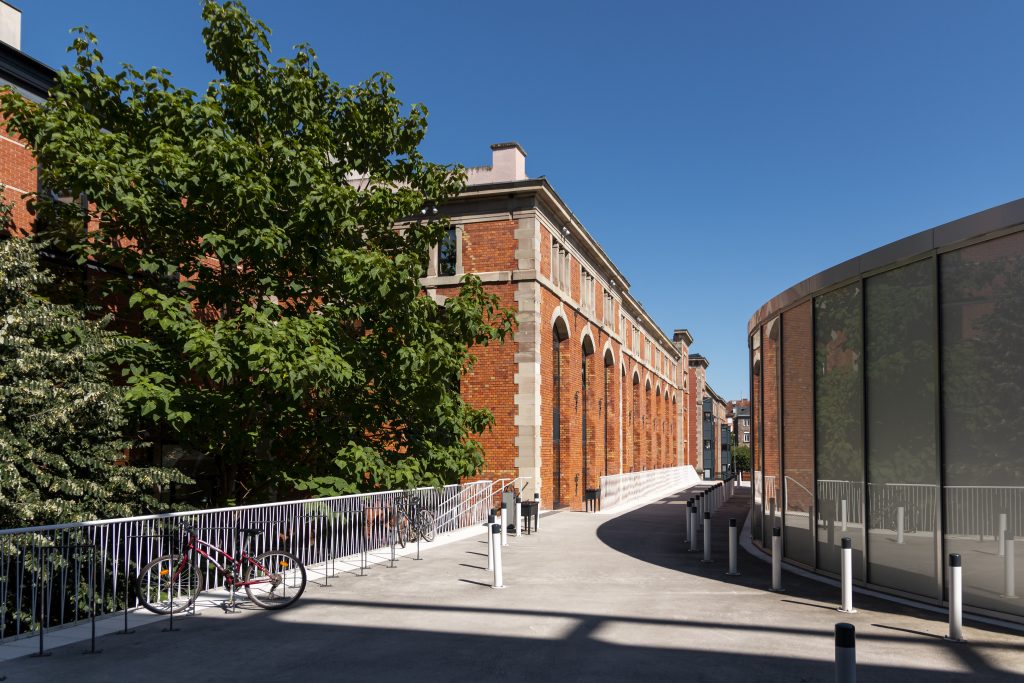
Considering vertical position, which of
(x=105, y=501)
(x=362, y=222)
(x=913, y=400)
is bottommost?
(x=105, y=501)

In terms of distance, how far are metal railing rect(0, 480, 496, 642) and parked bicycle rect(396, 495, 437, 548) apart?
17 cm

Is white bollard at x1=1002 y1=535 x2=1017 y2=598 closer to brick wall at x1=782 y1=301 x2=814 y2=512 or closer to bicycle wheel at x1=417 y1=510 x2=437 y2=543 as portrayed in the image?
brick wall at x1=782 y1=301 x2=814 y2=512

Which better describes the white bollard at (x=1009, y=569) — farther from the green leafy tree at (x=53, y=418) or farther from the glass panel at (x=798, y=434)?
the green leafy tree at (x=53, y=418)

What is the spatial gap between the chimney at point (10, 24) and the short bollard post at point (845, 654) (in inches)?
984

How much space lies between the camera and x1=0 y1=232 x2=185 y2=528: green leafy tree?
12.5 m

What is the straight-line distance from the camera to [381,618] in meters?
10.2

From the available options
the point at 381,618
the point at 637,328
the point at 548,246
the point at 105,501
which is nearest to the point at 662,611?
the point at 381,618

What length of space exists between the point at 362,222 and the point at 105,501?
809 centimetres

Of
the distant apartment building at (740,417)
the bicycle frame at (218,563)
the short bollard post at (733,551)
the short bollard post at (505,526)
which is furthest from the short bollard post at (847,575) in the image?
the distant apartment building at (740,417)

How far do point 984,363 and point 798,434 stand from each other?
4.98 meters

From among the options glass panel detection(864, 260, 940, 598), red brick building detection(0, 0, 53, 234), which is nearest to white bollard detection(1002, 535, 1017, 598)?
glass panel detection(864, 260, 940, 598)

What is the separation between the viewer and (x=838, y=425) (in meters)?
13.5

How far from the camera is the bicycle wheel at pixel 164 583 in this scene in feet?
33.2

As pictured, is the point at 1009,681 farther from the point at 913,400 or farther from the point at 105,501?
the point at 105,501
